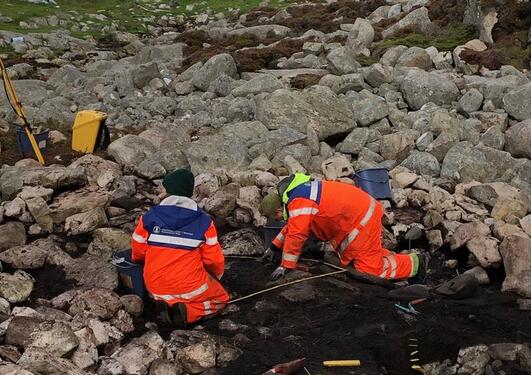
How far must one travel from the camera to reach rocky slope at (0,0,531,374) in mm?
5777

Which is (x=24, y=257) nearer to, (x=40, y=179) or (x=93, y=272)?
(x=93, y=272)

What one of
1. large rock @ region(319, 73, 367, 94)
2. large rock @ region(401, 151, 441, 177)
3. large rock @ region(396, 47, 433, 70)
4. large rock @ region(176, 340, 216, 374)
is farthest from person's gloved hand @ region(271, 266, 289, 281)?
large rock @ region(396, 47, 433, 70)

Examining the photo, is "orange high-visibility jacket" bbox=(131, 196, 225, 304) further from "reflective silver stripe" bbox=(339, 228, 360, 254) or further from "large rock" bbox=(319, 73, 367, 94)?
"large rock" bbox=(319, 73, 367, 94)

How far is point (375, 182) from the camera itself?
9492 millimetres

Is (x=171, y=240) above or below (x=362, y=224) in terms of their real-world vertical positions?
above

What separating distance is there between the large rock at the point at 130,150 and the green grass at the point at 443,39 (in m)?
10.1

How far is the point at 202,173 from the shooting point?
10430 mm

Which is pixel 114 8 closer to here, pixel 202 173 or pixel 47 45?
pixel 47 45

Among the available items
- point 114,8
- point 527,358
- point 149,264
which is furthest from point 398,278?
point 114,8

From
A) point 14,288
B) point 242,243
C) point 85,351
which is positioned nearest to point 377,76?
point 242,243

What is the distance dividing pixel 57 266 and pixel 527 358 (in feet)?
17.1

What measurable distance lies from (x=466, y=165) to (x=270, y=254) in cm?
438

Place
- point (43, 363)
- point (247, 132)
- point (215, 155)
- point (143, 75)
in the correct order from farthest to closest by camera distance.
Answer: point (143, 75) → point (247, 132) → point (215, 155) → point (43, 363)

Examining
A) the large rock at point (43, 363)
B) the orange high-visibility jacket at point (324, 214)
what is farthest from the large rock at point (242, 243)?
the large rock at point (43, 363)
